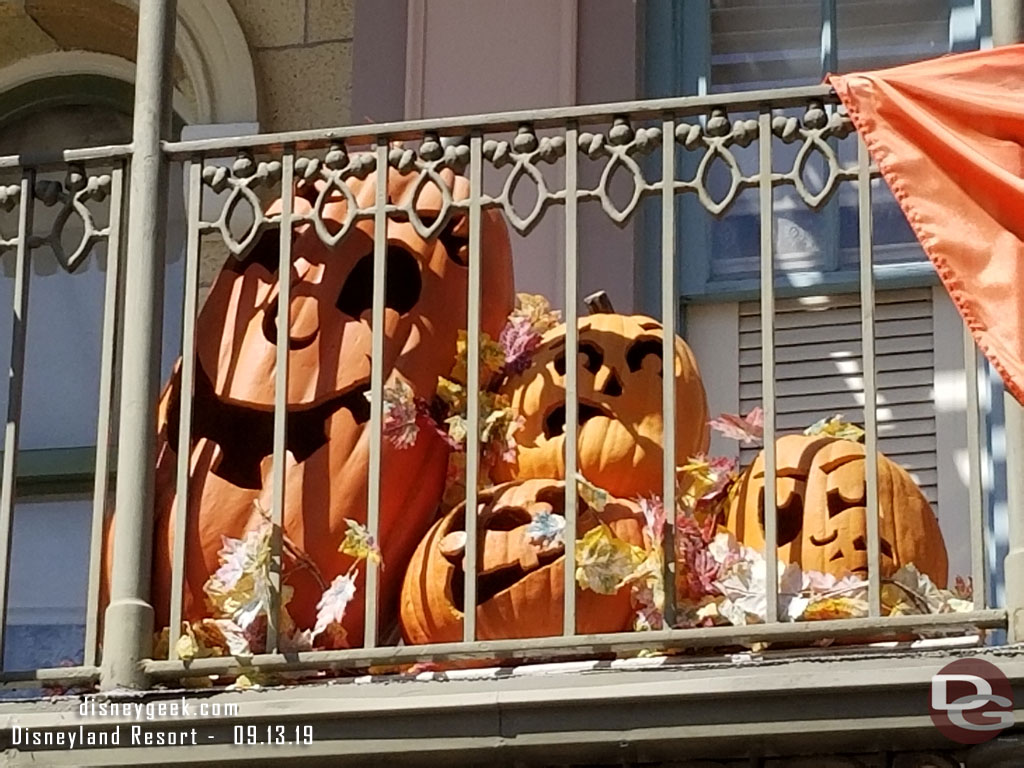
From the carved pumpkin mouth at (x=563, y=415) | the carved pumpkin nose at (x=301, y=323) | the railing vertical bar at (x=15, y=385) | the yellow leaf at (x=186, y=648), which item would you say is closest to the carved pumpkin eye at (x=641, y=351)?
the carved pumpkin mouth at (x=563, y=415)

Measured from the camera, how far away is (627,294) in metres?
7.68

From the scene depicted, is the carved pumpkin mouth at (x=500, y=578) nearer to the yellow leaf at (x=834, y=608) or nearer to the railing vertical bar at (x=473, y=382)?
the railing vertical bar at (x=473, y=382)

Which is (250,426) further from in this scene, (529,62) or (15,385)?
(529,62)

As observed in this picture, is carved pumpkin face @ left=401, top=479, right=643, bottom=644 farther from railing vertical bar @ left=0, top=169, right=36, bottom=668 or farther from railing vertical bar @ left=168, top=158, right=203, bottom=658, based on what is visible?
railing vertical bar @ left=0, top=169, right=36, bottom=668

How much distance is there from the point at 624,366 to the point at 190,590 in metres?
1.14

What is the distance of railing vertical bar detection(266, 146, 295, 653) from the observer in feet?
20.3

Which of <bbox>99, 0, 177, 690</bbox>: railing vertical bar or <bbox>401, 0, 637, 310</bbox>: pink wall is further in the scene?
<bbox>401, 0, 637, 310</bbox>: pink wall

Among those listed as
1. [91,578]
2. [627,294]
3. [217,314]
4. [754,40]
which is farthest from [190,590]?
[754,40]

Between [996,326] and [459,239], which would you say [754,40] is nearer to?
[459,239]

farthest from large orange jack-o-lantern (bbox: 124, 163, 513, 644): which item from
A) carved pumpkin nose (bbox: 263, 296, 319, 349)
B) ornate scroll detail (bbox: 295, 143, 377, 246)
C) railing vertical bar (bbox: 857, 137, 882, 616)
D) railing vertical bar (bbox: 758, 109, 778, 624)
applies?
railing vertical bar (bbox: 857, 137, 882, 616)

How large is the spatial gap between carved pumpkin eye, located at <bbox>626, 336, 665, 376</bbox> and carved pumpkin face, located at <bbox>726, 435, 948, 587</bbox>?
46 cm

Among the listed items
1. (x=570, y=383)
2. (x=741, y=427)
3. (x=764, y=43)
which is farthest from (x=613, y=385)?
(x=764, y=43)

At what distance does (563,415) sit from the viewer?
664cm

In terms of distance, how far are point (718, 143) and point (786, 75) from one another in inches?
72.1
